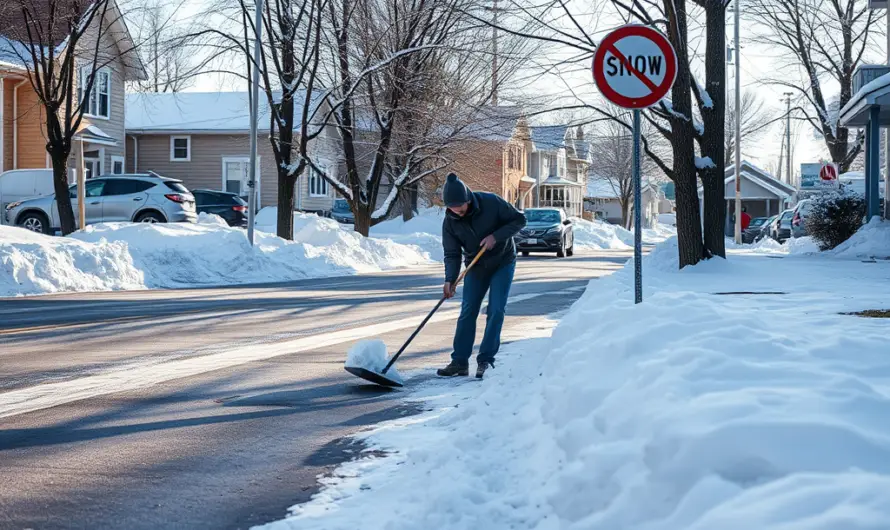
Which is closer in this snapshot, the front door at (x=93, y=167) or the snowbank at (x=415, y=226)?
the front door at (x=93, y=167)

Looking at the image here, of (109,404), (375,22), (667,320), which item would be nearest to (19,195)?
(375,22)

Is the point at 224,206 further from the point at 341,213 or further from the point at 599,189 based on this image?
the point at 599,189

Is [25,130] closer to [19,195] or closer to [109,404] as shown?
[19,195]

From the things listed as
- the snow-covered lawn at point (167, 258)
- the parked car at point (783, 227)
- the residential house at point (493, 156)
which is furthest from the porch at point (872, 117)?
the parked car at point (783, 227)

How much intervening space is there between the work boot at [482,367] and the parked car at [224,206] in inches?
1171

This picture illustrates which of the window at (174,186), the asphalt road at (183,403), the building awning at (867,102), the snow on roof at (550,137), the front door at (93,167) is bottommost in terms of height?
the asphalt road at (183,403)

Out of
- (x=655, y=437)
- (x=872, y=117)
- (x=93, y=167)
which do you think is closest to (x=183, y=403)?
(x=655, y=437)

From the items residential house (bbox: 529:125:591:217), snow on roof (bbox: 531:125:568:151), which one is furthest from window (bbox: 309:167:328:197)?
snow on roof (bbox: 531:125:568:151)

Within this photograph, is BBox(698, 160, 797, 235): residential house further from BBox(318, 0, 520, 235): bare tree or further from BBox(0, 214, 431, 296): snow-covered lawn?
BBox(0, 214, 431, 296): snow-covered lawn

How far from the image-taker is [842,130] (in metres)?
43.2

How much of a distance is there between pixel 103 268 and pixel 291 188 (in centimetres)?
992

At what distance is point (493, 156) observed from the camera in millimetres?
47062

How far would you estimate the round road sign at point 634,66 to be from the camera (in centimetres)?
871

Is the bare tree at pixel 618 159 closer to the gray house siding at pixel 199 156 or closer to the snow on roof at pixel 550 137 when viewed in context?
the gray house siding at pixel 199 156
